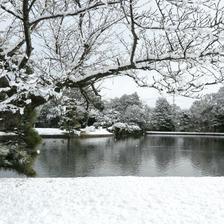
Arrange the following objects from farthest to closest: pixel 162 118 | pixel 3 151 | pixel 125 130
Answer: pixel 162 118 < pixel 125 130 < pixel 3 151

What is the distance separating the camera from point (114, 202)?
5.27 metres

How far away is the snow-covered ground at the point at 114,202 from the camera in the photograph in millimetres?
4648

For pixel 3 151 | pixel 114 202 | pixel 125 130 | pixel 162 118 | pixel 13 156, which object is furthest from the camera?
pixel 162 118

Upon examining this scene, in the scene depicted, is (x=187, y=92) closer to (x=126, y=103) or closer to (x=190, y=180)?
(x=190, y=180)

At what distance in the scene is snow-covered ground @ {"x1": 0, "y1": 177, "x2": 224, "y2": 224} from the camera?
183 inches

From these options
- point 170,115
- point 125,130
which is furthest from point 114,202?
point 170,115

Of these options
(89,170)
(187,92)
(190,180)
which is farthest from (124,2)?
(89,170)

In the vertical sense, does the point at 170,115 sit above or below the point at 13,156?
above

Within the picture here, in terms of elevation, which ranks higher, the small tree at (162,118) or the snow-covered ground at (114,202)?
the small tree at (162,118)

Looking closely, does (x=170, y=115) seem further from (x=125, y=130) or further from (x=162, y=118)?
(x=125, y=130)

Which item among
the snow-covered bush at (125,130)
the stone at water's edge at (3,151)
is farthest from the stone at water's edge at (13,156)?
the snow-covered bush at (125,130)

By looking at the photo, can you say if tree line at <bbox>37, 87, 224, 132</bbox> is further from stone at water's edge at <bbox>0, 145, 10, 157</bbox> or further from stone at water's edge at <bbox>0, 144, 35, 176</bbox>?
stone at water's edge at <bbox>0, 145, 10, 157</bbox>

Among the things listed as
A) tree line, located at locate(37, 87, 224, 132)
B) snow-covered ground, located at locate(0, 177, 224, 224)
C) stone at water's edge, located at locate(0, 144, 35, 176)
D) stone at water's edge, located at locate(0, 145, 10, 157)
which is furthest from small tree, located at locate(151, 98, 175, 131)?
snow-covered ground, located at locate(0, 177, 224, 224)

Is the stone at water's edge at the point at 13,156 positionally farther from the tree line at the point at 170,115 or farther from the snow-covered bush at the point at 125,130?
the tree line at the point at 170,115
